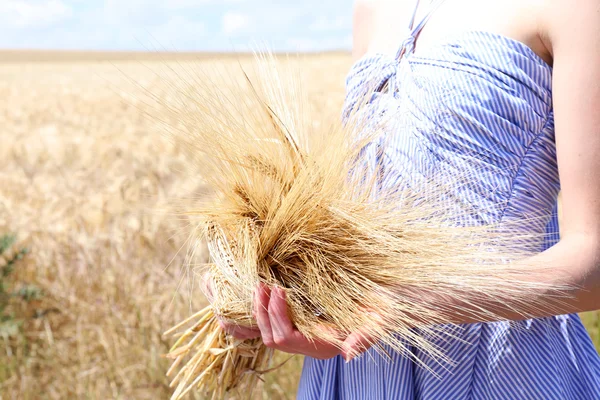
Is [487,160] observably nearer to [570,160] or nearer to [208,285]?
[570,160]

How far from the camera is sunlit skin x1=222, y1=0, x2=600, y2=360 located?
2.44 feet

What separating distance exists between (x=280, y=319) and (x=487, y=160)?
1.23 feet

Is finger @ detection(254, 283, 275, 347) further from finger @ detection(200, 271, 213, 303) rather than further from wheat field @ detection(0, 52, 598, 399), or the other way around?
wheat field @ detection(0, 52, 598, 399)

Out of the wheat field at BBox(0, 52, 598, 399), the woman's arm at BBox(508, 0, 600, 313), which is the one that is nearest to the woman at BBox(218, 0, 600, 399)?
the woman's arm at BBox(508, 0, 600, 313)

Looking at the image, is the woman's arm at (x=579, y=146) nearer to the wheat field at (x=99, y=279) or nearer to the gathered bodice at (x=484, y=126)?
the gathered bodice at (x=484, y=126)

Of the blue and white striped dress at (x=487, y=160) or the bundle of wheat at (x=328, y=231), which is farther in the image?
the blue and white striped dress at (x=487, y=160)

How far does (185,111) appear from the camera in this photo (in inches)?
32.9

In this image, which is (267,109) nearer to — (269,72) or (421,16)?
(269,72)

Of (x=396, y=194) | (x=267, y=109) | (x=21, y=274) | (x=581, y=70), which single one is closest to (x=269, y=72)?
(x=267, y=109)

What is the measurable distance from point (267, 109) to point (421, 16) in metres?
0.34

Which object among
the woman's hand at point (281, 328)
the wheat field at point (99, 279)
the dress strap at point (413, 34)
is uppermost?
the dress strap at point (413, 34)

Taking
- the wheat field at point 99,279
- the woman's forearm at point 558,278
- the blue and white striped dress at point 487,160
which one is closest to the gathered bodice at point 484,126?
the blue and white striped dress at point 487,160

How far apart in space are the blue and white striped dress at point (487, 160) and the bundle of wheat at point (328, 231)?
5cm

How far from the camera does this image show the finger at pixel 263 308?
0.78 m
